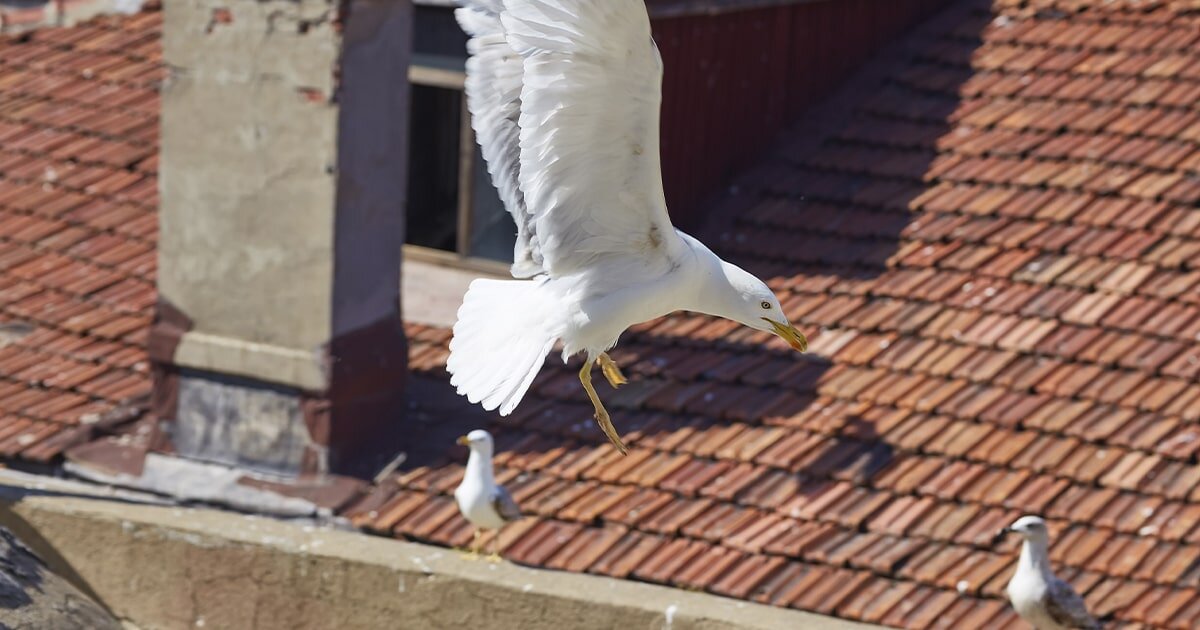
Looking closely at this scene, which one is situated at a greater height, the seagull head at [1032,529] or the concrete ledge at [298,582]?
the seagull head at [1032,529]

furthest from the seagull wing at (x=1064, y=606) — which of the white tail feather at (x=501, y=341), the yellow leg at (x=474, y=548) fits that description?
the yellow leg at (x=474, y=548)

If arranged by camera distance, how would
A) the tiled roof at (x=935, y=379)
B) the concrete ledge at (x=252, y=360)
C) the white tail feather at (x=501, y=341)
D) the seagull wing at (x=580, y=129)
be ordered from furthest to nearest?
the concrete ledge at (x=252, y=360) → the tiled roof at (x=935, y=379) → the white tail feather at (x=501, y=341) → the seagull wing at (x=580, y=129)

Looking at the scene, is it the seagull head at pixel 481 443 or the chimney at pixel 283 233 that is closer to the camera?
the seagull head at pixel 481 443

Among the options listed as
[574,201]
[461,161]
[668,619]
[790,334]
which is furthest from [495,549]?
[461,161]

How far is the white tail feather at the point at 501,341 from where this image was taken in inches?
201

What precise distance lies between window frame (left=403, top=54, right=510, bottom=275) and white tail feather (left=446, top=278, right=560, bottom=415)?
3.12m

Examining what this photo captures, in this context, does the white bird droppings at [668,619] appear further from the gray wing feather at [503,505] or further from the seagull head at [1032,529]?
the seagull head at [1032,529]

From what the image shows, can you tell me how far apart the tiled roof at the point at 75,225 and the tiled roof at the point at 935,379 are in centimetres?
134

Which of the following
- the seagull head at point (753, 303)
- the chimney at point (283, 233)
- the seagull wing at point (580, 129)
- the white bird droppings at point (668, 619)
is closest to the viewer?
the seagull wing at point (580, 129)

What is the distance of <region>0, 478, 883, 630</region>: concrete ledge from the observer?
19.9ft

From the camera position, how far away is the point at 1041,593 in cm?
600

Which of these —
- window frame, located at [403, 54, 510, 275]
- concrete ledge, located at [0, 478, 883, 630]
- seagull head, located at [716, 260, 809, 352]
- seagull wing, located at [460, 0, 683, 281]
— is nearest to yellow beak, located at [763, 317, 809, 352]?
seagull head, located at [716, 260, 809, 352]

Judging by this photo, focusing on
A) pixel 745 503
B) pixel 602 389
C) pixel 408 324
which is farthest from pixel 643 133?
pixel 408 324

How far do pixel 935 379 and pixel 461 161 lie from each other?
2556mm
